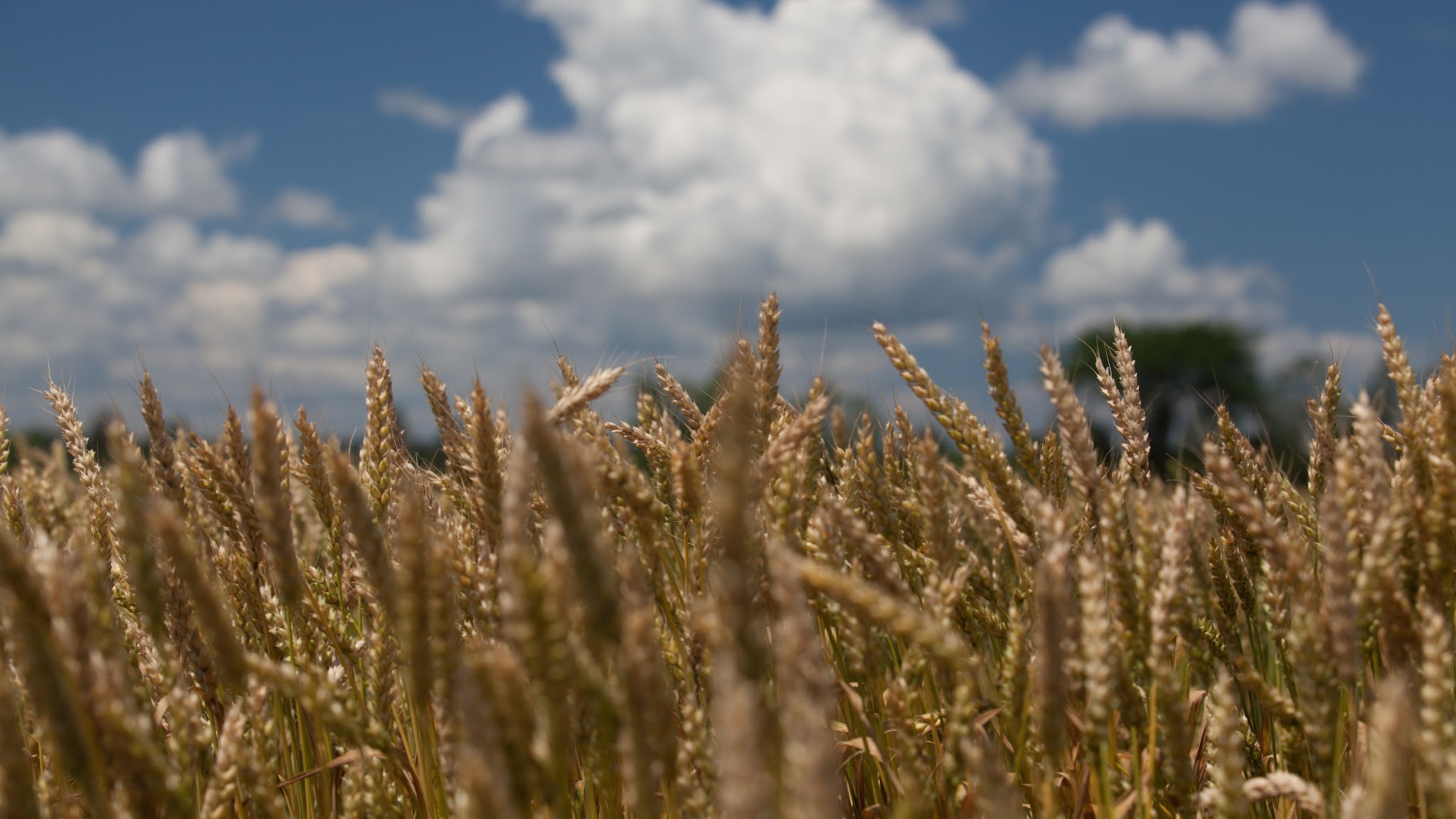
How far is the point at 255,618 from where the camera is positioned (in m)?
2.61

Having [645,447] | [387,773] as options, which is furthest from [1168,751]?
[387,773]

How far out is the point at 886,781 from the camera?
2.18m

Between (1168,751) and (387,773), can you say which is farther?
(387,773)

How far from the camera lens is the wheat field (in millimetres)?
1211

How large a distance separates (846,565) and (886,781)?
0.51m

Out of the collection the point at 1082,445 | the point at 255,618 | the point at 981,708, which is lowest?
the point at 981,708

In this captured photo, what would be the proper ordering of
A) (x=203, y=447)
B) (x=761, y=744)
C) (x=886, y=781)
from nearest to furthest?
(x=761, y=744), (x=886, y=781), (x=203, y=447)

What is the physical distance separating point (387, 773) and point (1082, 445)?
5.84 feet

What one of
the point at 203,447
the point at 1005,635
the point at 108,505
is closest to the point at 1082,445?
the point at 1005,635

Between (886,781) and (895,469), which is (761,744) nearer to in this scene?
(886,781)

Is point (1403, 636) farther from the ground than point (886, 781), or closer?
farther from the ground

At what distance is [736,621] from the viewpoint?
1.10 metres

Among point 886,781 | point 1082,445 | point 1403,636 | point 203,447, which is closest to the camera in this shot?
point 1403,636

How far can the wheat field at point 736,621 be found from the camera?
1211 mm
